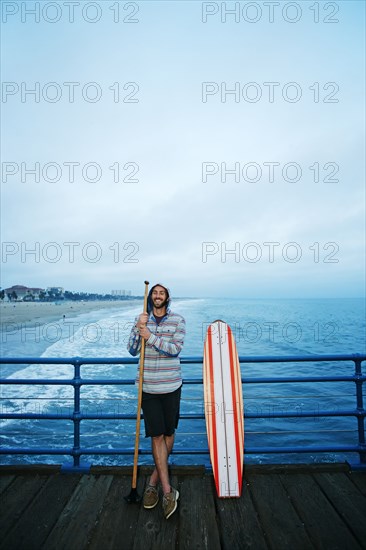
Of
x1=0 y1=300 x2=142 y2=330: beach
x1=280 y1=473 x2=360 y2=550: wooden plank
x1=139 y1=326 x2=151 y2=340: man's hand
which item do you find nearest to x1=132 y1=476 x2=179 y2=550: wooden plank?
x1=280 y1=473 x2=360 y2=550: wooden plank

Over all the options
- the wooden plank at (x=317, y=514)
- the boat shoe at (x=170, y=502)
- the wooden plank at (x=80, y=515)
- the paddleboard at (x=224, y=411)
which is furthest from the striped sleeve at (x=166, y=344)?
the wooden plank at (x=317, y=514)

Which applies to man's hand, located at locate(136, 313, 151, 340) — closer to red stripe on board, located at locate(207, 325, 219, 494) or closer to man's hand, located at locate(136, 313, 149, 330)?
man's hand, located at locate(136, 313, 149, 330)

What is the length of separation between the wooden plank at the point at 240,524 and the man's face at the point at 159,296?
1.97 m

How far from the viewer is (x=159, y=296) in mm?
3172

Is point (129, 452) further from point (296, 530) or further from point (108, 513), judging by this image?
point (296, 530)

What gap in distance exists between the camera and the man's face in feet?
10.4

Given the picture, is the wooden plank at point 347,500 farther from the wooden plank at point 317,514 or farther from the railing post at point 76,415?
the railing post at point 76,415

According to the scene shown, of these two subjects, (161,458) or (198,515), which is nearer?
(198,515)

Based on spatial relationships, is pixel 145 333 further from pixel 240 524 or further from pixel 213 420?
pixel 240 524

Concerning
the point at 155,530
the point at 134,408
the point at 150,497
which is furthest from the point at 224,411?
the point at 134,408

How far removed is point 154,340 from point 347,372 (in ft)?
55.4

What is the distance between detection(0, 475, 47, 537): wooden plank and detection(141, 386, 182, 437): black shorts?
1.28 m

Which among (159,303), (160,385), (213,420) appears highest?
(159,303)

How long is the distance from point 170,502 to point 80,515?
Result: 0.80m
